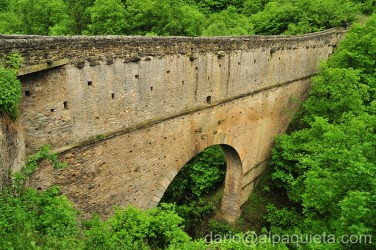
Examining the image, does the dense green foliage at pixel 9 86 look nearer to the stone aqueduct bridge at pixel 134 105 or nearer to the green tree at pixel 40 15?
the stone aqueduct bridge at pixel 134 105

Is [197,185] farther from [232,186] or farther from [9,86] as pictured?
[9,86]

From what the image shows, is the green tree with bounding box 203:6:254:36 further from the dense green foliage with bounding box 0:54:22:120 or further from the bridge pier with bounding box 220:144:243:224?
the dense green foliage with bounding box 0:54:22:120

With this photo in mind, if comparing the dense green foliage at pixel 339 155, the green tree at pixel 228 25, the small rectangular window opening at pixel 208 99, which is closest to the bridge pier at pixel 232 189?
the dense green foliage at pixel 339 155

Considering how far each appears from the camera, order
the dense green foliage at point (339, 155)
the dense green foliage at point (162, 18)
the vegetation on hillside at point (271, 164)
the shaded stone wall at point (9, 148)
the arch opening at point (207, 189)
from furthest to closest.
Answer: the dense green foliage at point (162, 18) < the arch opening at point (207, 189) < the dense green foliage at point (339, 155) < the vegetation on hillside at point (271, 164) < the shaded stone wall at point (9, 148)

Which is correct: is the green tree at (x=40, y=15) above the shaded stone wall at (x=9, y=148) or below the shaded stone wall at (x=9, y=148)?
above

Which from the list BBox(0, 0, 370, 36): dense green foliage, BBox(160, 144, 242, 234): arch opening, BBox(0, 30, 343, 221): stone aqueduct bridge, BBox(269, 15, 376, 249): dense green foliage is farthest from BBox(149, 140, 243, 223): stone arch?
BBox(0, 0, 370, 36): dense green foliage

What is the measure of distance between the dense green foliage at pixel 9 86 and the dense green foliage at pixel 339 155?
815 cm

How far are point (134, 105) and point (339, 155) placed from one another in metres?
6.50

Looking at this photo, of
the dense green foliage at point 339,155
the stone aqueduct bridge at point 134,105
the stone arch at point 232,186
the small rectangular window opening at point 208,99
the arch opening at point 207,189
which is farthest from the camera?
the arch opening at point 207,189

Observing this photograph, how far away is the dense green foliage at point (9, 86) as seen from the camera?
703 centimetres

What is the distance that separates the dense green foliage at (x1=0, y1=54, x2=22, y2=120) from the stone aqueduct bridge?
0.85 ft

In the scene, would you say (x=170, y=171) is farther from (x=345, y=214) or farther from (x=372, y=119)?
(x=372, y=119)

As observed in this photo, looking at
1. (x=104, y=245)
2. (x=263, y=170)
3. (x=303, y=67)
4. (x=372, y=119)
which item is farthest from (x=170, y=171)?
(x=303, y=67)

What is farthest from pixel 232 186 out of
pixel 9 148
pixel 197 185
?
pixel 9 148
